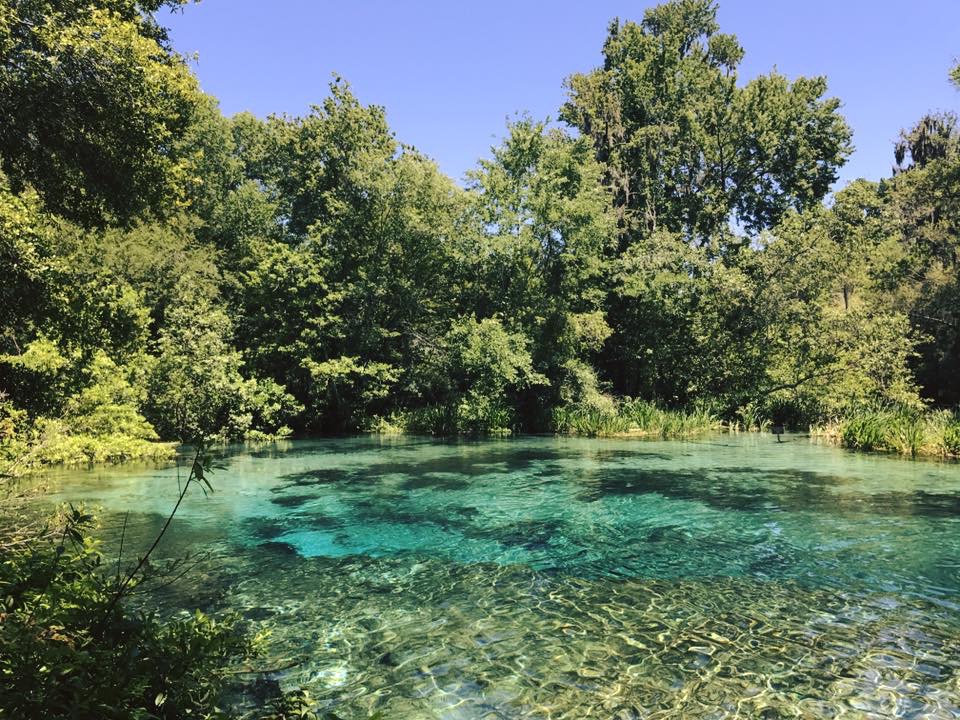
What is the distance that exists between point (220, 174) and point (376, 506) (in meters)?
26.8

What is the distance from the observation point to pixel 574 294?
90.9 feet

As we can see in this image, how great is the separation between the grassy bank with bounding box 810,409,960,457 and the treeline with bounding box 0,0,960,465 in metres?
2.98

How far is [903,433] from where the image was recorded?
1725 cm

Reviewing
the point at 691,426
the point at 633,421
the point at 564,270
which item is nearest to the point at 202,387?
the point at 564,270

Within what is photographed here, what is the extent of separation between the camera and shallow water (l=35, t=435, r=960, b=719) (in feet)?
14.5

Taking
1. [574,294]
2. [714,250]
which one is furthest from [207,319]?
[714,250]

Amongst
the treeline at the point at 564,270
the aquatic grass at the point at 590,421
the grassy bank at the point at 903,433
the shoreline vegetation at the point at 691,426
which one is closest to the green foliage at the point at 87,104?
the shoreline vegetation at the point at 691,426

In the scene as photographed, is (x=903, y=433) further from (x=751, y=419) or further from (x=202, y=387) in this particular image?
(x=202, y=387)

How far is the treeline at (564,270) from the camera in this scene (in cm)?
2412

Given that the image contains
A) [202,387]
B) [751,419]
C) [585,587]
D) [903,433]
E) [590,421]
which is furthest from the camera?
[751,419]

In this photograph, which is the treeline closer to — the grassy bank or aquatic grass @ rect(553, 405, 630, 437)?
aquatic grass @ rect(553, 405, 630, 437)

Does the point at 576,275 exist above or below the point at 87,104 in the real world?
above

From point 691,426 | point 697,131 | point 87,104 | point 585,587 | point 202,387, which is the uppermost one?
point 697,131

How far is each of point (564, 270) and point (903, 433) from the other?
14.5m
